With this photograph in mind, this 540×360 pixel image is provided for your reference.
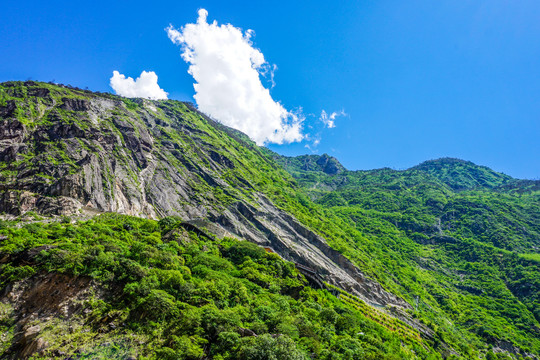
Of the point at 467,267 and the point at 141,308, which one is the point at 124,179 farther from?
Answer: the point at 467,267

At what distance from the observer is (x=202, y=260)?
54.4 m

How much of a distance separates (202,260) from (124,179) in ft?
190

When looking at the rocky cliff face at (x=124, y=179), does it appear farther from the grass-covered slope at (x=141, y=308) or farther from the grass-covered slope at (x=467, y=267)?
the grass-covered slope at (x=467, y=267)

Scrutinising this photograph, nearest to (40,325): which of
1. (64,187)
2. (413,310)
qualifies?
(64,187)

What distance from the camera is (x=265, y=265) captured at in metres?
64.7

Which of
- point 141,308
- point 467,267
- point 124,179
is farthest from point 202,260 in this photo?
point 467,267

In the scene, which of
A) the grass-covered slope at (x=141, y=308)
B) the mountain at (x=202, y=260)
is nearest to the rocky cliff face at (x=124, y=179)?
the mountain at (x=202, y=260)

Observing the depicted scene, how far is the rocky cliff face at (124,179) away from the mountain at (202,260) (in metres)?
0.59

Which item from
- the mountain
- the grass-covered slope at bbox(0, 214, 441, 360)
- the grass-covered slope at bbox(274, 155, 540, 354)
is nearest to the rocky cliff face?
the mountain

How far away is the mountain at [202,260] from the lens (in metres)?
34.3

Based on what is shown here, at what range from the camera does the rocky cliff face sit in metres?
74.8

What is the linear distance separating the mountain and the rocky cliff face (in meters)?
0.59

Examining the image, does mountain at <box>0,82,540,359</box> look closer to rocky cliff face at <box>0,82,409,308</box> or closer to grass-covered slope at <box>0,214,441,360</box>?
grass-covered slope at <box>0,214,441,360</box>

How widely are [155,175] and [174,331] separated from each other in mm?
85298
